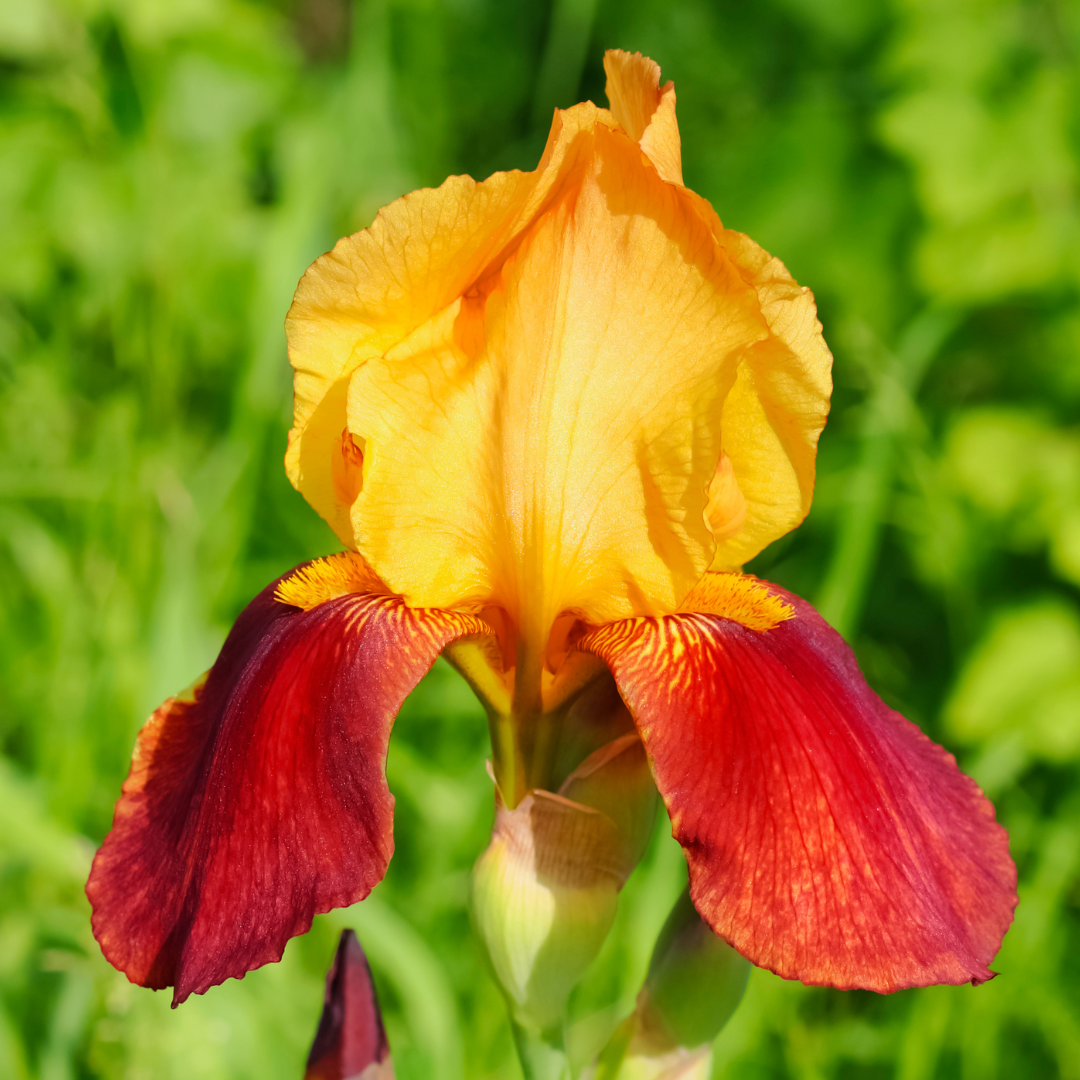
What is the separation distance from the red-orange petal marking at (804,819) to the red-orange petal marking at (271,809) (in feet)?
0.55

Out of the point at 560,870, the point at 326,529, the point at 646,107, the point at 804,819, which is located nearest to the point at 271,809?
the point at 560,870

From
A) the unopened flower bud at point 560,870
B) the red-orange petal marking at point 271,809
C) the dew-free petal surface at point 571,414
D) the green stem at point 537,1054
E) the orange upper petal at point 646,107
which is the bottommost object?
the green stem at point 537,1054

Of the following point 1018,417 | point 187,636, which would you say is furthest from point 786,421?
point 1018,417

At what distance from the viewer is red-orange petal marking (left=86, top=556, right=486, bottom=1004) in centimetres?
72

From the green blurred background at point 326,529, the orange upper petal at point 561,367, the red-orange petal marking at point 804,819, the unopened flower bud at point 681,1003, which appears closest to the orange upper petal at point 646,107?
the orange upper petal at point 561,367

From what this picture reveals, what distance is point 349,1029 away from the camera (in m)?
0.94

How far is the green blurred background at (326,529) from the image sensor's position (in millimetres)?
Result: 1654

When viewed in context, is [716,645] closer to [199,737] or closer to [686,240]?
[686,240]

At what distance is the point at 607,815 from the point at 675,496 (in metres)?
0.25

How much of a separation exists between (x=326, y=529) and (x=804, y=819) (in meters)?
1.87

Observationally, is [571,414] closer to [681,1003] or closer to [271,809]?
[271,809]

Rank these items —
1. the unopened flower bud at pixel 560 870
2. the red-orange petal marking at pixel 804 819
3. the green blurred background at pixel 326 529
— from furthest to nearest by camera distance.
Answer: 1. the green blurred background at pixel 326 529
2. the unopened flower bud at pixel 560 870
3. the red-orange petal marking at pixel 804 819

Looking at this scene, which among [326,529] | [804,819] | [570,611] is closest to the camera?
[804,819]

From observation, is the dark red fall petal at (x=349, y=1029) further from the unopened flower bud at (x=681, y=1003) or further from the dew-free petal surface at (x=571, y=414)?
the dew-free petal surface at (x=571, y=414)
